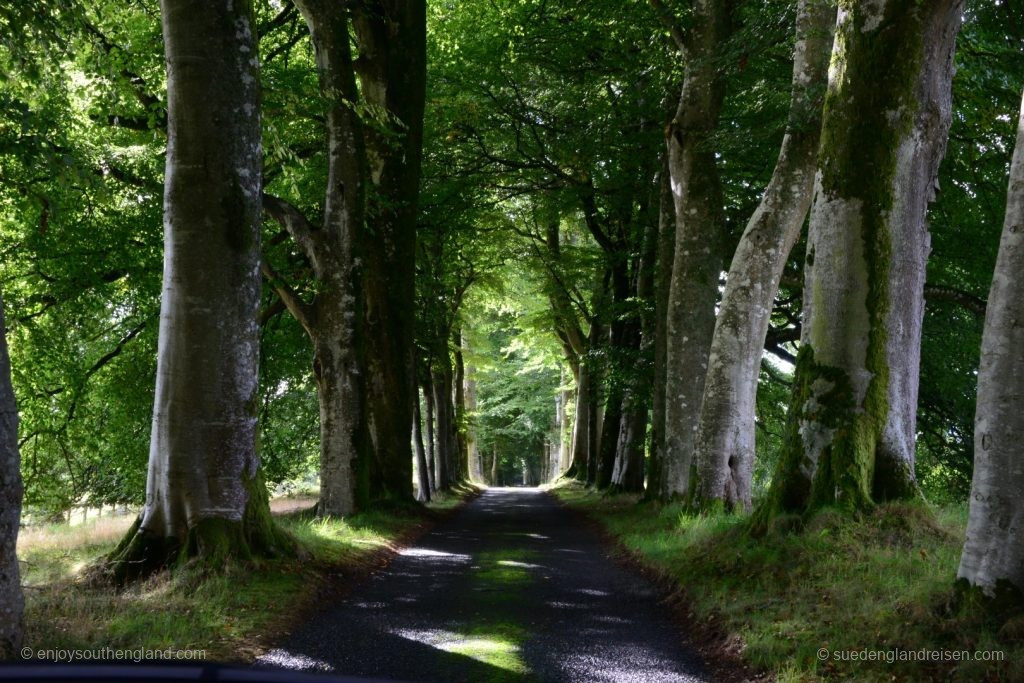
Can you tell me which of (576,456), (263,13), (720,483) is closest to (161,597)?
(720,483)

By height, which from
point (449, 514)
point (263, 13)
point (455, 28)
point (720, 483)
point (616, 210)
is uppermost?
point (455, 28)

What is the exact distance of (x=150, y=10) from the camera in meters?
12.3

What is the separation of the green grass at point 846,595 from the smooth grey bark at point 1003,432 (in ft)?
Answer: 0.96

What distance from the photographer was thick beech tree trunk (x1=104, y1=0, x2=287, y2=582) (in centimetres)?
737

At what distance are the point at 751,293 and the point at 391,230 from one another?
7841 millimetres

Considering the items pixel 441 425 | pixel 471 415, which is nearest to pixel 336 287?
pixel 441 425

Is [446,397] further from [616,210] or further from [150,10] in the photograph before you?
[150,10]

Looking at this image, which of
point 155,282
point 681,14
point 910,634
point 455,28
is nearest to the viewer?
point 910,634

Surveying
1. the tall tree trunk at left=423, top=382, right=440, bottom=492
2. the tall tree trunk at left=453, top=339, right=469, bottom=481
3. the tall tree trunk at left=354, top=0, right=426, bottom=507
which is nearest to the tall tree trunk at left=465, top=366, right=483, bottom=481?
the tall tree trunk at left=453, top=339, right=469, bottom=481

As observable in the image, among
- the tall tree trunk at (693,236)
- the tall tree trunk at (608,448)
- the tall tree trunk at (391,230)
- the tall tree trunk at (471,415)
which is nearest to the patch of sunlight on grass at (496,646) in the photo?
the tall tree trunk at (693,236)

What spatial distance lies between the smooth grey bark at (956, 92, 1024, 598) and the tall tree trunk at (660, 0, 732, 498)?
769cm

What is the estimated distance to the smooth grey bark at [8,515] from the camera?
440 centimetres

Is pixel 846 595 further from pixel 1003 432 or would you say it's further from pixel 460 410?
pixel 460 410

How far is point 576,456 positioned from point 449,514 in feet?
48.5
